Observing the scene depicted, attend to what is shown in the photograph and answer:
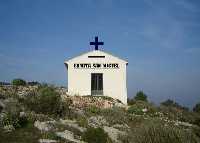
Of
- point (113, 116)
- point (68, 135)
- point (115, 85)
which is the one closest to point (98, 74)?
point (115, 85)

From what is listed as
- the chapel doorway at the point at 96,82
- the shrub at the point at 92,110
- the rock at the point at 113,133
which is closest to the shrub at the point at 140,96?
the chapel doorway at the point at 96,82

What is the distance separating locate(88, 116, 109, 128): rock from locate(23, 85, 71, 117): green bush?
1408 millimetres

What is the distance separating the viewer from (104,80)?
3038 cm

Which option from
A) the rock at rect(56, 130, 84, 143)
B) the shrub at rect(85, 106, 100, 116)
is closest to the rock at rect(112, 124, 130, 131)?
the shrub at rect(85, 106, 100, 116)

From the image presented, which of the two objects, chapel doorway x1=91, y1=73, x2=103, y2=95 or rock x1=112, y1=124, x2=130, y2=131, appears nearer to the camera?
rock x1=112, y1=124, x2=130, y2=131

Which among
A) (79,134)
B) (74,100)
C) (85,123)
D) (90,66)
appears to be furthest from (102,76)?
(79,134)

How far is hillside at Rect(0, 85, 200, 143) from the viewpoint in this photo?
12711 mm

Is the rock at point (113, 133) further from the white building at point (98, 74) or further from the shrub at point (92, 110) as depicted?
the white building at point (98, 74)

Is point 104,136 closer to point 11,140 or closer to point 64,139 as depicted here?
point 64,139

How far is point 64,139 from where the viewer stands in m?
14.4

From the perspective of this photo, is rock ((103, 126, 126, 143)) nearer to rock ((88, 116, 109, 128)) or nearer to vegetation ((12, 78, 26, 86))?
rock ((88, 116, 109, 128))

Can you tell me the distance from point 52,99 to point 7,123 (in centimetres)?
582

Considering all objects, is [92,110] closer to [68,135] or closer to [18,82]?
[68,135]

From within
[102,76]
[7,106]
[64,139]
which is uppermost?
[102,76]
